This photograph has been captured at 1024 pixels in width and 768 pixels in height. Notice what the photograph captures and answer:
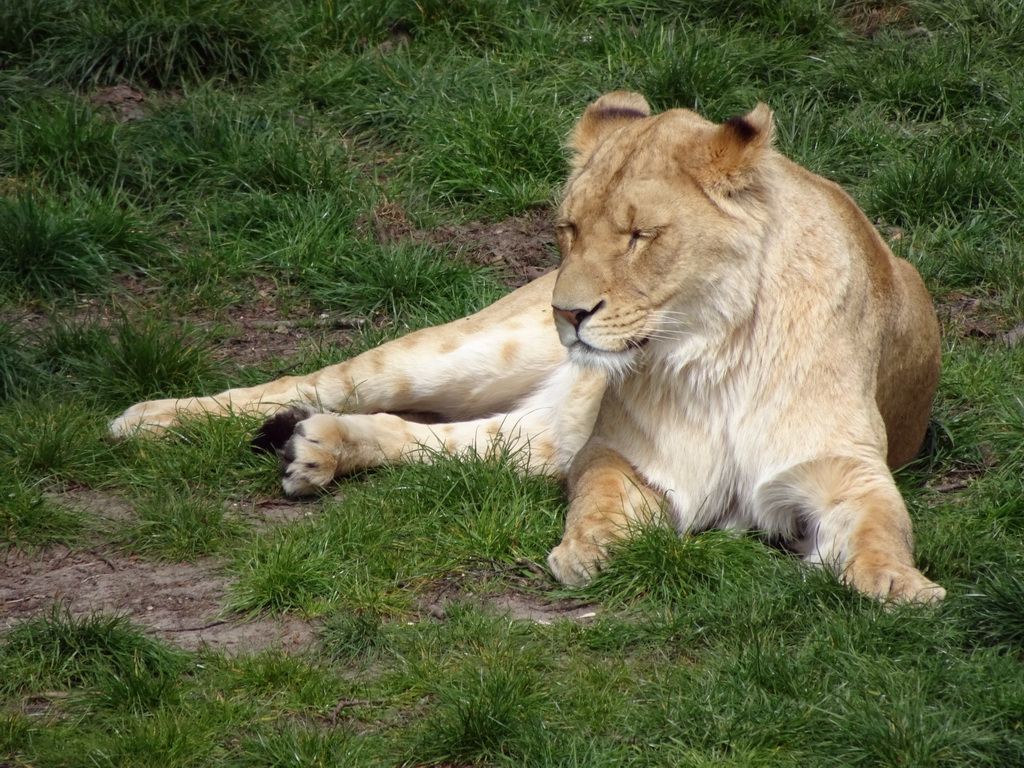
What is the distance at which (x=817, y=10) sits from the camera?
7344mm

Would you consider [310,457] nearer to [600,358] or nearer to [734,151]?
[600,358]

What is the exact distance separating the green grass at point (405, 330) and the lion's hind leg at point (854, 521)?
Result: 0.28ft

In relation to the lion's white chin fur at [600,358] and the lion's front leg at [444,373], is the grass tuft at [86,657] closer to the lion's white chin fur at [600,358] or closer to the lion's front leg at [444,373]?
the lion's white chin fur at [600,358]

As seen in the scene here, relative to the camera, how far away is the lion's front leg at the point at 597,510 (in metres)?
3.86

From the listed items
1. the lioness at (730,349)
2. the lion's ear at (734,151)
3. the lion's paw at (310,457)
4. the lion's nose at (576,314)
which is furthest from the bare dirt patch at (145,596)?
the lion's ear at (734,151)

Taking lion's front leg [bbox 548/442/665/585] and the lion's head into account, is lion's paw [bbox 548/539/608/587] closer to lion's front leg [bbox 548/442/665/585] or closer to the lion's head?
lion's front leg [bbox 548/442/665/585]

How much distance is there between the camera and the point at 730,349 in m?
3.98

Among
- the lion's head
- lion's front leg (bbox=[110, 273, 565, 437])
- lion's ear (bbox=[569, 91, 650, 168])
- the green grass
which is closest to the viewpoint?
the green grass

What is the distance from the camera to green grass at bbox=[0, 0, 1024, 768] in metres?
3.14

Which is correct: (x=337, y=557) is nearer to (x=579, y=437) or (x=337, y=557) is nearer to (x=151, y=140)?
(x=579, y=437)

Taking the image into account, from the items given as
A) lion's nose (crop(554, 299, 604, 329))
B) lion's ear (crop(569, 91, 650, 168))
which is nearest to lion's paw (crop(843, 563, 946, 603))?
lion's nose (crop(554, 299, 604, 329))

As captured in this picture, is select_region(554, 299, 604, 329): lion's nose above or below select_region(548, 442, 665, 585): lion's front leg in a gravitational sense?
above

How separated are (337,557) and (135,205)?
3161 millimetres

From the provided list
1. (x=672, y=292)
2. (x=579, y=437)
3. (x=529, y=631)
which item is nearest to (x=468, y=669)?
(x=529, y=631)
